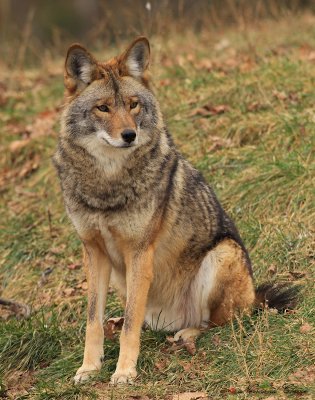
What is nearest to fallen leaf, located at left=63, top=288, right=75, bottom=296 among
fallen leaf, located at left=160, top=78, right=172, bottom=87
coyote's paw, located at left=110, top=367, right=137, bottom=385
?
coyote's paw, located at left=110, top=367, right=137, bottom=385

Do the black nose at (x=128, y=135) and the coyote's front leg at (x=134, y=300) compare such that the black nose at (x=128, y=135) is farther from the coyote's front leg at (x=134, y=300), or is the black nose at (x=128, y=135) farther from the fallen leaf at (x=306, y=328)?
the fallen leaf at (x=306, y=328)

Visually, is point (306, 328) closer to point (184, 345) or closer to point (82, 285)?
point (184, 345)

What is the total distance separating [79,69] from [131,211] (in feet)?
3.75

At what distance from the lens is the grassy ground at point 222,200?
5.35 m

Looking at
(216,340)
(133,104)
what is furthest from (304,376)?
(133,104)

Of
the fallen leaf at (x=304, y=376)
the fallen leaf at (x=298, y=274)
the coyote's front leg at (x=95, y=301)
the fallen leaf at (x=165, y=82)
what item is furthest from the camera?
the fallen leaf at (x=165, y=82)

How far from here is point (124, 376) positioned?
5.44 m

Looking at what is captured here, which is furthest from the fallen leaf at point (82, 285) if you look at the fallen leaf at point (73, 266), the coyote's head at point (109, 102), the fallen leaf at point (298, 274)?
the coyote's head at point (109, 102)

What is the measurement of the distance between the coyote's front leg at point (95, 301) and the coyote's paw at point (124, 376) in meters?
0.23

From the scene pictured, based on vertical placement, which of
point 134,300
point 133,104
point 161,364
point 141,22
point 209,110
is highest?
point 133,104

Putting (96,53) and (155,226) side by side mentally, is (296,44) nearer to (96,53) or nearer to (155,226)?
(96,53)

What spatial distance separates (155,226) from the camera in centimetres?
566

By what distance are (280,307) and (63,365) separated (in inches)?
70.4

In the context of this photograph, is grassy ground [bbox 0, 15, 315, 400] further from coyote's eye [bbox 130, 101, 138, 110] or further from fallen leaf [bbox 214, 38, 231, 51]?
coyote's eye [bbox 130, 101, 138, 110]
